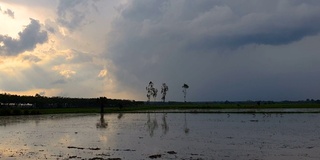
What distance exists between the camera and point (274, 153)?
2508 cm

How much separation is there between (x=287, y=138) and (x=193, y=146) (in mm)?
10380

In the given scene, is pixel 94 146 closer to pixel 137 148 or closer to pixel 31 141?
pixel 137 148

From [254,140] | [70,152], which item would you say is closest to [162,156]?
[70,152]

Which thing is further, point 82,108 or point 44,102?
point 82,108

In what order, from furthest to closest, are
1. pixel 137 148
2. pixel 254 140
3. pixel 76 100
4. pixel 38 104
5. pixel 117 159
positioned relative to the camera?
pixel 76 100 → pixel 38 104 → pixel 254 140 → pixel 137 148 → pixel 117 159

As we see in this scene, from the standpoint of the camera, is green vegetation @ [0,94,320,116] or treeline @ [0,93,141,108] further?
treeline @ [0,93,141,108]

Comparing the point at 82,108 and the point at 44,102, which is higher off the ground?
the point at 44,102

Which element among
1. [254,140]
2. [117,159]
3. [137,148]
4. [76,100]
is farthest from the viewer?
[76,100]

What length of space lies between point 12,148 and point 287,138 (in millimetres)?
23658

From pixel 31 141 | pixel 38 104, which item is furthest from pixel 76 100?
pixel 31 141

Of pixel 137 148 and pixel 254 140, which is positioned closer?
pixel 137 148

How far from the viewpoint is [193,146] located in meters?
28.5

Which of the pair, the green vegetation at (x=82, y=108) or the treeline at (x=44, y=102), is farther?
the treeline at (x=44, y=102)

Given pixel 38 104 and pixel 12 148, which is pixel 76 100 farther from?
pixel 12 148
